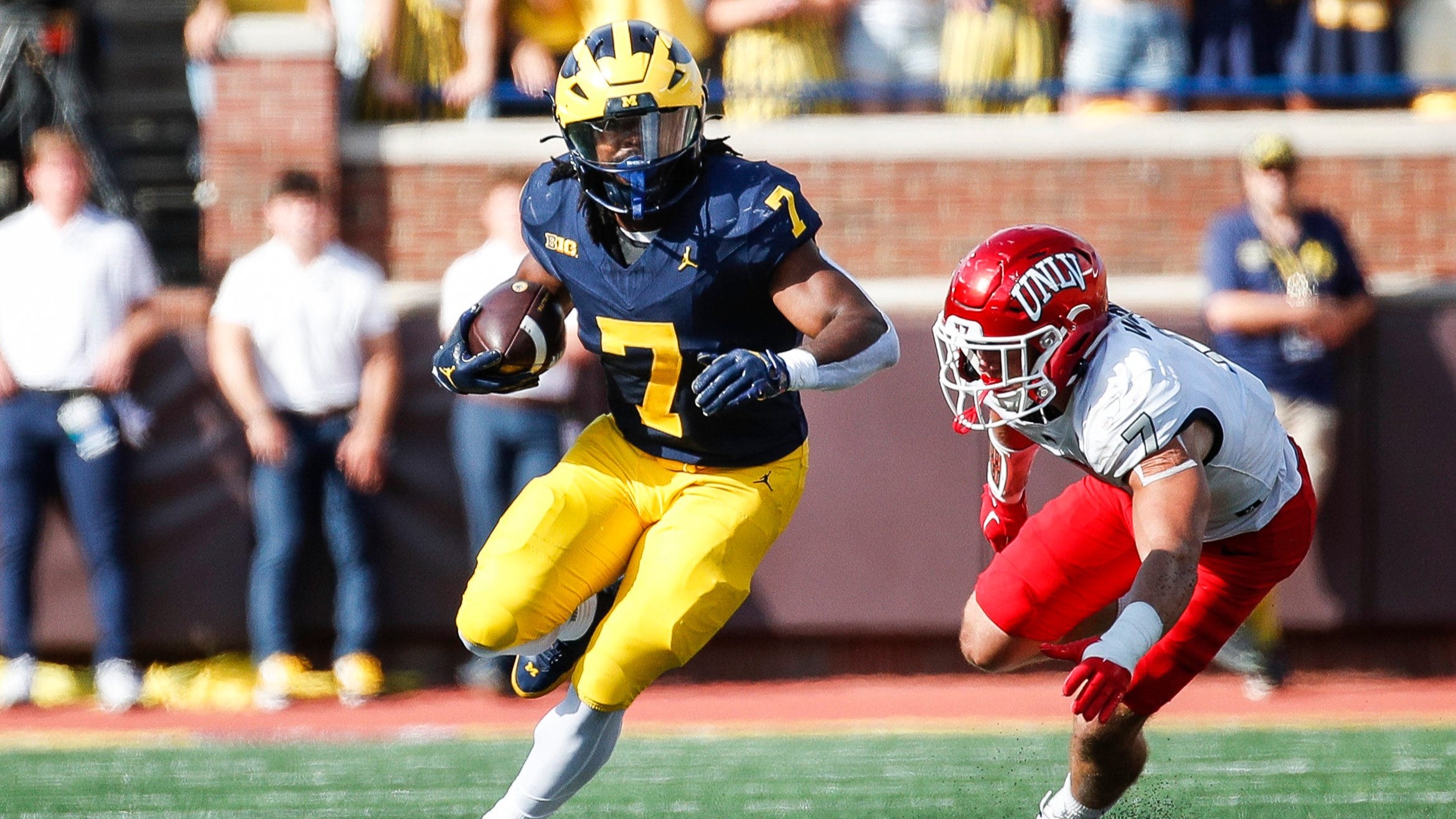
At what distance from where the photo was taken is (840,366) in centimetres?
384

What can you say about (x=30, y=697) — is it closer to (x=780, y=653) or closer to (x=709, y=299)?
(x=780, y=653)

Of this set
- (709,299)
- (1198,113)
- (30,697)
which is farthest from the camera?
(1198,113)

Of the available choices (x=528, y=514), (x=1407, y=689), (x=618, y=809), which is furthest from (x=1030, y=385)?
(x=1407, y=689)

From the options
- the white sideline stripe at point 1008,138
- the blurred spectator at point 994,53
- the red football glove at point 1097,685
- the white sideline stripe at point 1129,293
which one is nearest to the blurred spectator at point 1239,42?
the white sideline stripe at point 1008,138

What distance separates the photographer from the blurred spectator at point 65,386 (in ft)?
22.2

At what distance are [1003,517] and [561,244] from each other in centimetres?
124

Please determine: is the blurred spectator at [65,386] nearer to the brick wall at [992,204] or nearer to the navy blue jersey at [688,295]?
the brick wall at [992,204]

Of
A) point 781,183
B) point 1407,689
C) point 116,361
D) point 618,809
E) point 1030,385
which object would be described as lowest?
point 1407,689

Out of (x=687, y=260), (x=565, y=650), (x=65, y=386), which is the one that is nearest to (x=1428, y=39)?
(x=687, y=260)

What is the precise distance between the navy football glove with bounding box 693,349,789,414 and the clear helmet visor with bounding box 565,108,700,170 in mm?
500

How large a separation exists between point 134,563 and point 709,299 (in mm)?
4047

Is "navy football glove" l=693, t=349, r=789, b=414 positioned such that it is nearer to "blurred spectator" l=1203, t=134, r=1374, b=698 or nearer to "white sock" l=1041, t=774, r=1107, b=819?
"white sock" l=1041, t=774, r=1107, b=819

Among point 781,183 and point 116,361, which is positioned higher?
point 781,183

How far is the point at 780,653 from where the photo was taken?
7.38 meters
